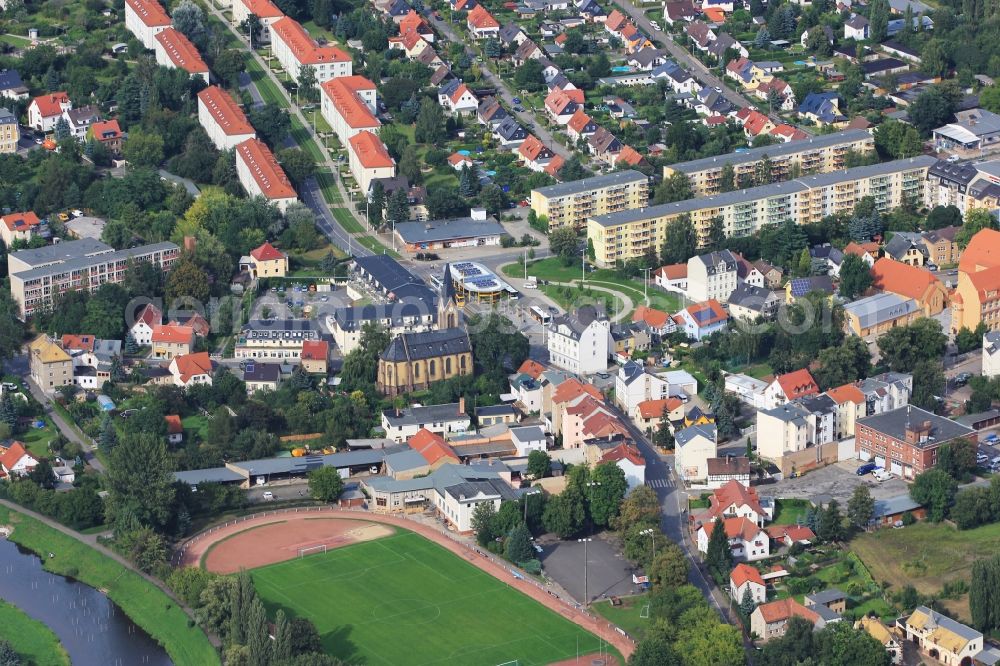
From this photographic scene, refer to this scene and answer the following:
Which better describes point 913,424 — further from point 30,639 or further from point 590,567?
point 30,639

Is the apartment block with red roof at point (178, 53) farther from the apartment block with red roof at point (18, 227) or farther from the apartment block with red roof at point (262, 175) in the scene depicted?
the apartment block with red roof at point (18, 227)

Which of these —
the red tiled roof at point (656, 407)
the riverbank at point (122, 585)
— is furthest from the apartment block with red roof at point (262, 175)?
the riverbank at point (122, 585)

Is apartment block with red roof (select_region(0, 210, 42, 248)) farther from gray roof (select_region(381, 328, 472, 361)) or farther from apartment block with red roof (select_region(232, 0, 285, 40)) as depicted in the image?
apartment block with red roof (select_region(232, 0, 285, 40))

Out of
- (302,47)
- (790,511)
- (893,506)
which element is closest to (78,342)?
(790,511)

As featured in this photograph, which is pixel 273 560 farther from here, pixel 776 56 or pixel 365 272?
pixel 776 56

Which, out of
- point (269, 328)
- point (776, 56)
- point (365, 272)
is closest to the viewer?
point (269, 328)

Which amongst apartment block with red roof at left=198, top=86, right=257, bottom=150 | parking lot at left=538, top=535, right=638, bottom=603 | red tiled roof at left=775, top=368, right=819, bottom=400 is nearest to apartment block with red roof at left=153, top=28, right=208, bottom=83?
apartment block with red roof at left=198, top=86, right=257, bottom=150

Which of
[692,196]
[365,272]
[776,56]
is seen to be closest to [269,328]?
[365,272]
